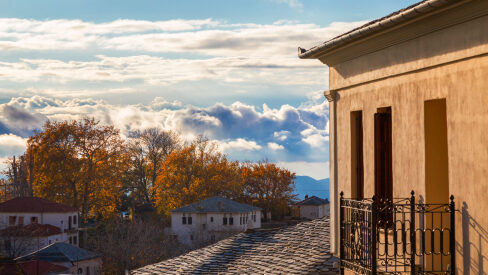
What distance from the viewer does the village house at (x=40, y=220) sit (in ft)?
200

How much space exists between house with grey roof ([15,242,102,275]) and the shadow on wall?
42199 millimetres

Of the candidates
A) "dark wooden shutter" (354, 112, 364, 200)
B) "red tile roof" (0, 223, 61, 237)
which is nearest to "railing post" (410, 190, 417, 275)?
"dark wooden shutter" (354, 112, 364, 200)

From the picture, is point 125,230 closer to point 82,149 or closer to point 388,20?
point 82,149

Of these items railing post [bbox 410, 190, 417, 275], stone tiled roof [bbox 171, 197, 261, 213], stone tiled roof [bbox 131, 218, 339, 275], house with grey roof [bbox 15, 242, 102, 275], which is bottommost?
house with grey roof [bbox 15, 242, 102, 275]

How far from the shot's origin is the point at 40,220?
2589 inches

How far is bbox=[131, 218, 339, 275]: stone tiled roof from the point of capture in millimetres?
16016

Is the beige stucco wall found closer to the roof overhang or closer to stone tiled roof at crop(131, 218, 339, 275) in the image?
the roof overhang

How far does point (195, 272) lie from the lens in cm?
1938

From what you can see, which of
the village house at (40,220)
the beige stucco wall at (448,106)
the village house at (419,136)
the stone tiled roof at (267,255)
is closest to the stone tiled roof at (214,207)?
the village house at (40,220)

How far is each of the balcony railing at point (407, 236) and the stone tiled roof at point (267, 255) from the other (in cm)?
439

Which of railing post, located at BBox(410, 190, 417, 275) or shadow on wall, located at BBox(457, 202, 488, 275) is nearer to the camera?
shadow on wall, located at BBox(457, 202, 488, 275)

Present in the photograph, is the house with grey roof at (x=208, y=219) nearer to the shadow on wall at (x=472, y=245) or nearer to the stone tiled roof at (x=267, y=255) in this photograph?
the stone tiled roof at (x=267, y=255)

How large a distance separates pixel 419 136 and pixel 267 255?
8.91m

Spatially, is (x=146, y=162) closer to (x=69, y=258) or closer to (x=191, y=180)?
(x=191, y=180)
